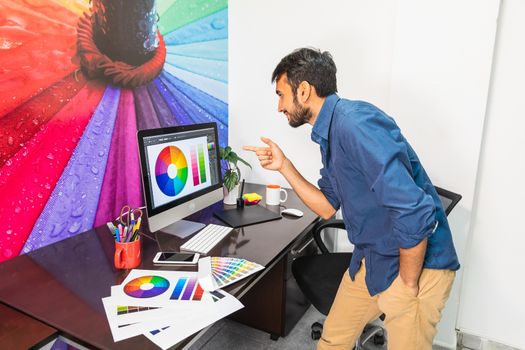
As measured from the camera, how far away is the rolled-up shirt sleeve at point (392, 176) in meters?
1.05

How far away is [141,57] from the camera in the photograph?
185cm

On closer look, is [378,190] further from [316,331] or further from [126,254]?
[316,331]

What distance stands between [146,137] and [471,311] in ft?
6.70

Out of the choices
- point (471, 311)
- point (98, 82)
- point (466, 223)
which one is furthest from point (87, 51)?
point (471, 311)

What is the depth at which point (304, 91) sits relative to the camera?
52.6 inches

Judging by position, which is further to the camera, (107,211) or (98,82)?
(107,211)

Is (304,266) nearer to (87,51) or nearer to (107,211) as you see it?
(107,211)

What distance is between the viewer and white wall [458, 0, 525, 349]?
1772mm

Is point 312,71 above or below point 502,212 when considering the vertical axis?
above

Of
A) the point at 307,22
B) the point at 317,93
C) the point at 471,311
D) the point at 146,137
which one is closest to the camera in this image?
the point at 317,93

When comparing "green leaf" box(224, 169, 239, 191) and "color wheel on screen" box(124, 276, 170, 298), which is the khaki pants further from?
"green leaf" box(224, 169, 239, 191)

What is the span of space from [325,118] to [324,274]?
0.87 m

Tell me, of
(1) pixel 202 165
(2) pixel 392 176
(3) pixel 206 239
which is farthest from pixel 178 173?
(2) pixel 392 176

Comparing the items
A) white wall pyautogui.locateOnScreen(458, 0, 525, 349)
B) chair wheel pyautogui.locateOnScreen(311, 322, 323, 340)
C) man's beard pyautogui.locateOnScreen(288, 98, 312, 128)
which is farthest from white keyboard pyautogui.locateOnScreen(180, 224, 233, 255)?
white wall pyautogui.locateOnScreen(458, 0, 525, 349)
